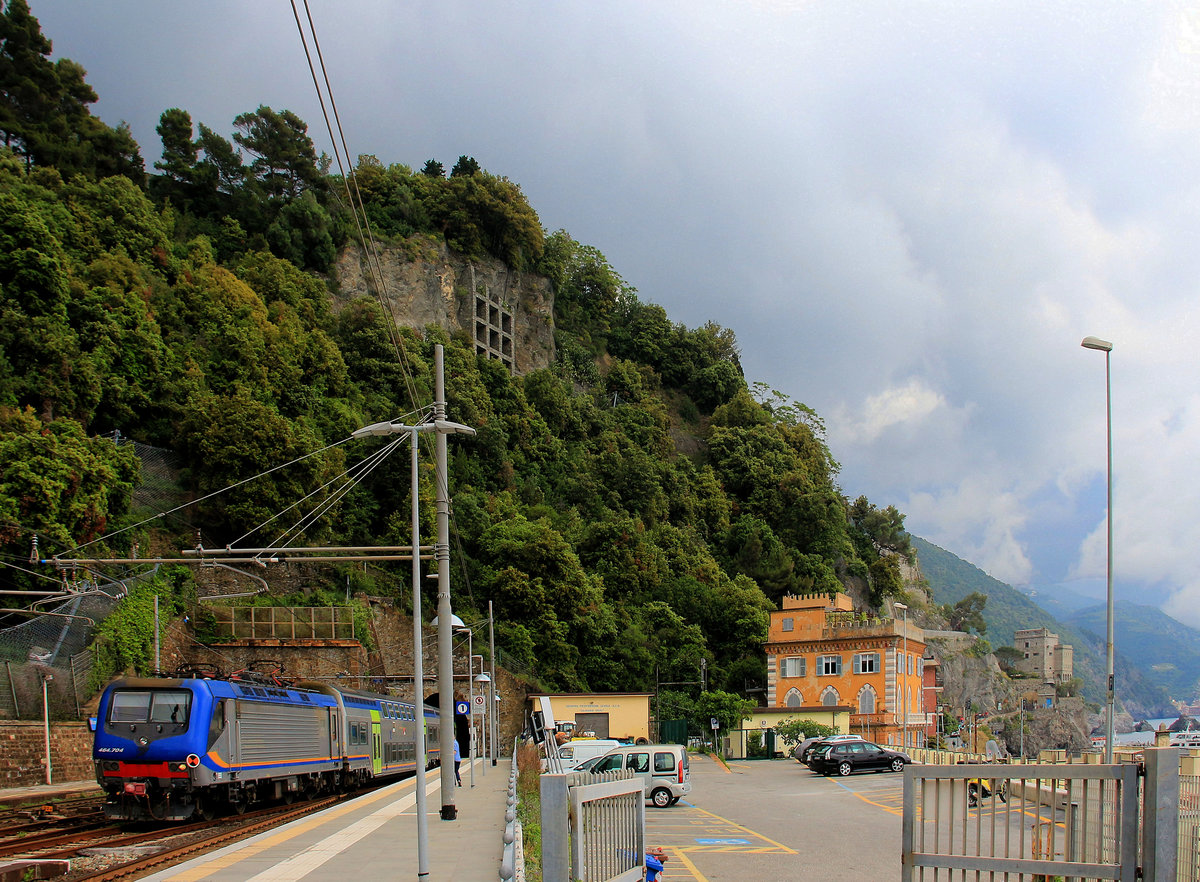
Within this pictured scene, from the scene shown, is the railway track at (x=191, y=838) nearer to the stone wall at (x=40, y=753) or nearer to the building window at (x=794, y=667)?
the stone wall at (x=40, y=753)

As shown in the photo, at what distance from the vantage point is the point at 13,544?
28.0 m

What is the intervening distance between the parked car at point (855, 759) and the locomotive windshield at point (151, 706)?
22645mm

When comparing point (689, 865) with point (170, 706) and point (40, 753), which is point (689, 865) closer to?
point (170, 706)

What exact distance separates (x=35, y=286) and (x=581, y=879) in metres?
36.9

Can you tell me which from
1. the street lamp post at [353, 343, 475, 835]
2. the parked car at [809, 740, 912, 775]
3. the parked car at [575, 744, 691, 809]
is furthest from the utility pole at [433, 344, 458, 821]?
the parked car at [809, 740, 912, 775]

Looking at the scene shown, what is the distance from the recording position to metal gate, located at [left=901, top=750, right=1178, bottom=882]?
15.5 feet

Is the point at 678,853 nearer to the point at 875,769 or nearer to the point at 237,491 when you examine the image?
the point at 875,769

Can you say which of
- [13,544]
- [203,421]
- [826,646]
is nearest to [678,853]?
[13,544]

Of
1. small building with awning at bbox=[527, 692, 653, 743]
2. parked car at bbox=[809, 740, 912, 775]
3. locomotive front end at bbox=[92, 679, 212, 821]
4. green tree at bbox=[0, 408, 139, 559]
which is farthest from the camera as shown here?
small building with awning at bbox=[527, 692, 653, 743]

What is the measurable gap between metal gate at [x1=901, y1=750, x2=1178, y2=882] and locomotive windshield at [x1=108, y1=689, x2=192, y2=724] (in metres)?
15.6

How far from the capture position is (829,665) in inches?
2088

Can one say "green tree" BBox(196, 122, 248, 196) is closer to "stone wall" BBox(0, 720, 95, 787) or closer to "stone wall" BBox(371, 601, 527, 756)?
"stone wall" BBox(371, 601, 527, 756)

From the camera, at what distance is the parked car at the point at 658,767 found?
72.5 feet

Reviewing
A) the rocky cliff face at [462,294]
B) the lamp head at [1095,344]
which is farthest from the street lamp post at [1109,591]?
the rocky cliff face at [462,294]
